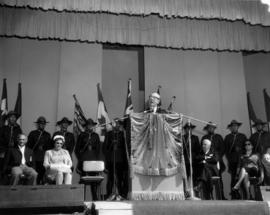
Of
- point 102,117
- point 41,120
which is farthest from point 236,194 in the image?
point 41,120

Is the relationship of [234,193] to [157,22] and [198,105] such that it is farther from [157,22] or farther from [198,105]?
[157,22]

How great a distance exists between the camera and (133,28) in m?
8.66

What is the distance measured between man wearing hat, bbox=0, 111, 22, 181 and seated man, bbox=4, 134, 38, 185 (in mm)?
601

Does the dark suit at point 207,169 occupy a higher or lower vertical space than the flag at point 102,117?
lower

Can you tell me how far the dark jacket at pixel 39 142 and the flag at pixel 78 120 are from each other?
2.08 feet

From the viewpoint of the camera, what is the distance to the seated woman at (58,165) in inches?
234

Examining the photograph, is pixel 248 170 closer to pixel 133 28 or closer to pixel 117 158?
pixel 117 158

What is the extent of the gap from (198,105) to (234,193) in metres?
2.22

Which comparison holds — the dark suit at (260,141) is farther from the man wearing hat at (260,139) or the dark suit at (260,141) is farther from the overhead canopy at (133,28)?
the overhead canopy at (133,28)

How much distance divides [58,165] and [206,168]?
237 centimetres

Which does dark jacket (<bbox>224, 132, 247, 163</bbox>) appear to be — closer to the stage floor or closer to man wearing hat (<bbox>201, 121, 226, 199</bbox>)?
man wearing hat (<bbox>201, 121, 226, 199</bbox>)

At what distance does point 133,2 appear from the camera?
7.96 meters

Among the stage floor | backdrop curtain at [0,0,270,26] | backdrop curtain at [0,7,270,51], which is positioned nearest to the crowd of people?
the stage floor

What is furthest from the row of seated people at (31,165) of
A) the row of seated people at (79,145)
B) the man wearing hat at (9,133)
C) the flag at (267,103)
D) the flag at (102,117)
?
the flag at (267,103)
